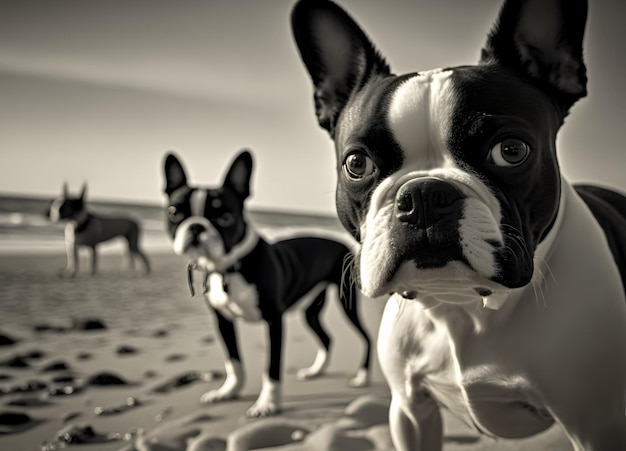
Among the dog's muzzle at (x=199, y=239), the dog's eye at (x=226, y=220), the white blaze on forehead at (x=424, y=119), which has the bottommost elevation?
the dog's muzzle at (x=199, y=239)

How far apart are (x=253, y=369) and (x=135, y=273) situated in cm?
291

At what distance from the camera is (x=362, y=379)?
7.09ft

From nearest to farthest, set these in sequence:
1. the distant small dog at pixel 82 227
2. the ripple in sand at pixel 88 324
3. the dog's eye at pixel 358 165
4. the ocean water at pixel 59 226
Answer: the dog's eye at pixel 358 165 < the ripple in sand at pixel 88 324 < the distant small dog at pixel 82 227 < the ocean water at pixel 59 226

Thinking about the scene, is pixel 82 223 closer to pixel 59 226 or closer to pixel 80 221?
pixel 80 221

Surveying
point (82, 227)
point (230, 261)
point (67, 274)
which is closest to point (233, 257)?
point (230, 261)

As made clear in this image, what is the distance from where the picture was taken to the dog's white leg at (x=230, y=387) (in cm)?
197

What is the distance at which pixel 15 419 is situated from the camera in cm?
173

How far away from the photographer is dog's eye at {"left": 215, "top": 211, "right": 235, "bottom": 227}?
194 centimetres

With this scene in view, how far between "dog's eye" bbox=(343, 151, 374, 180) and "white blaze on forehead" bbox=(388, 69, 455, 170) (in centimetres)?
6

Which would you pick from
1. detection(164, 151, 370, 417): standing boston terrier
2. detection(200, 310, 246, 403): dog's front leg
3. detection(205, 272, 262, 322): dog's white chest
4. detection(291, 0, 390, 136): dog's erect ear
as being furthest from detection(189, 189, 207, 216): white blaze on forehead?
detection(291, 0, 390, 136): dog's erect ear

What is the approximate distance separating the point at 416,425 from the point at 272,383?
867mm

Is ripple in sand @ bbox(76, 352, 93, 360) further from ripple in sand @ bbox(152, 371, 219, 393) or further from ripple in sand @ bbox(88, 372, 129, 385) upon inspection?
ripple in sand @ bbox(152, 371, 219, 393)

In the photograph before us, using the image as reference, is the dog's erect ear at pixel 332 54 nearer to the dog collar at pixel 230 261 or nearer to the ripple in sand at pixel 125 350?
the dog collar at pixel 230 261

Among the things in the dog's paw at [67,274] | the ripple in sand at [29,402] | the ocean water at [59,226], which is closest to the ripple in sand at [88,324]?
the ripple in sand at [29,402]
